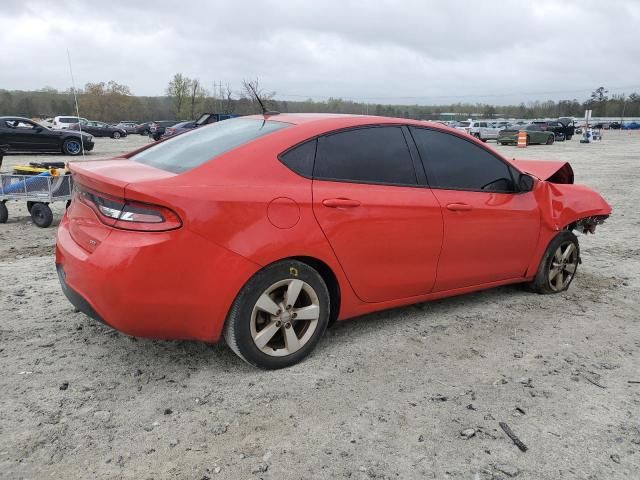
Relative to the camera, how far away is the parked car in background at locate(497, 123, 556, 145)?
3581cm

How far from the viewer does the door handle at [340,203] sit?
332 cm

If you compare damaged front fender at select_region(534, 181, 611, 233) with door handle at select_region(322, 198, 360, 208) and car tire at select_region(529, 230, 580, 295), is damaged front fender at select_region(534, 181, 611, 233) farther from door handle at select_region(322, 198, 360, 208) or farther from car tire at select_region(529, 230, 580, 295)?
door handle at select_region(322, 198, 360, 208)

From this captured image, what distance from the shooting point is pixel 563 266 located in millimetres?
4949

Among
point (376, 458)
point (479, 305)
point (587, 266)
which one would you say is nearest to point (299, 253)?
point (376, 458)

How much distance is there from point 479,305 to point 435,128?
157cm

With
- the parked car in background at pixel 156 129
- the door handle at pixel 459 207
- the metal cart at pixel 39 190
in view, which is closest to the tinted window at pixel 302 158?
the door handle at pixel 459 207

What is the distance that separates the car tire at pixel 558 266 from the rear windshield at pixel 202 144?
269cm

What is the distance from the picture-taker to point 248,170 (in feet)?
10.3

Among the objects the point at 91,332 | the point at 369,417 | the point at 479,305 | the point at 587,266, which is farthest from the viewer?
→ the point at 587,266

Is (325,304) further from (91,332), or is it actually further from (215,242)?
(91,332)

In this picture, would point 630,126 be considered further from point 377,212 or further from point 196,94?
point 377,212

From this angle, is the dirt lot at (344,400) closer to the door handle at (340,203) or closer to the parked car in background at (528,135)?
the door handle at (340,203)

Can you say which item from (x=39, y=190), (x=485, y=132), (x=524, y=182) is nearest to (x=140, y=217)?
(x=524, y=182)

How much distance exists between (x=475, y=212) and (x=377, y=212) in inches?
38.0
